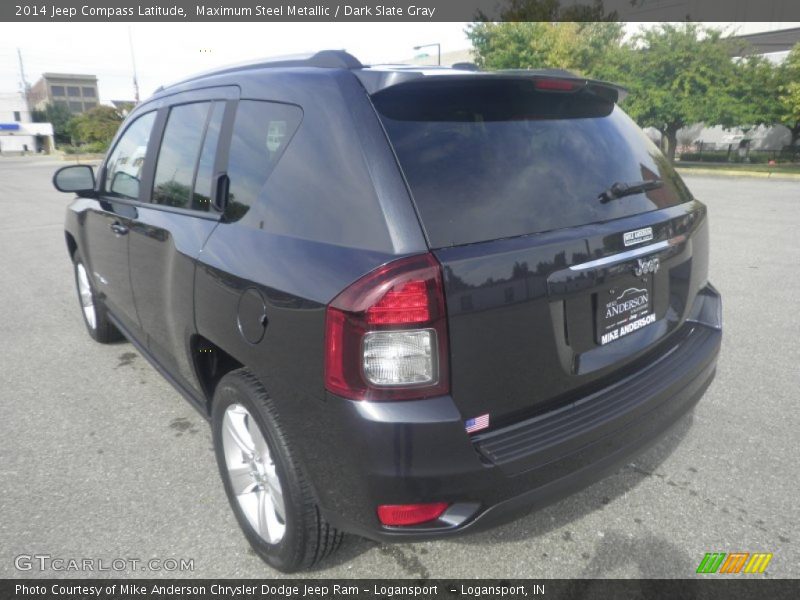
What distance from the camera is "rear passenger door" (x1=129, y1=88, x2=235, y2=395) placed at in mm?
2537

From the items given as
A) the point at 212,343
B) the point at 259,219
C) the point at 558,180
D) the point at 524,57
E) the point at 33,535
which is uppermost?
the point at 524,57

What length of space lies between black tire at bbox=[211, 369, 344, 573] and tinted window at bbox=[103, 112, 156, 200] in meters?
1.71

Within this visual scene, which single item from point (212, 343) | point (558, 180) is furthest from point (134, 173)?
point (558, 180)

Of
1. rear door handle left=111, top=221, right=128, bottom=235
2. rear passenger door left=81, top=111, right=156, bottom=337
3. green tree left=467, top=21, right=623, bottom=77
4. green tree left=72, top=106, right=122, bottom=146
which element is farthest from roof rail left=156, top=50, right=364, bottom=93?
green tree left=72, top=106, right=122, bottom=146

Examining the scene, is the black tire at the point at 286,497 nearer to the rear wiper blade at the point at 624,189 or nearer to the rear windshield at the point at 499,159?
the rear windshield at the point at 499,159

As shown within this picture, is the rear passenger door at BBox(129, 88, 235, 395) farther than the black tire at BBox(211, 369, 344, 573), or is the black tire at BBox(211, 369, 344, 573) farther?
the rear passenger door at BBox(129, 88, 235, 395)

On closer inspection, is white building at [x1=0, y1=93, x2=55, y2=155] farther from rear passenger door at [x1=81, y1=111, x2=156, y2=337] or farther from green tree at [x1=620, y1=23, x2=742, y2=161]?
rear passenger door at [x1=81, y1=111, x2=156, y2=337]

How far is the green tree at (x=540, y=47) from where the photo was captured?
101 ft

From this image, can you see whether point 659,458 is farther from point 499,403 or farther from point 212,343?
point 212,343

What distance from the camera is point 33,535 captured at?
2510 mm

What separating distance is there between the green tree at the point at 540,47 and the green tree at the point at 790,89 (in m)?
7.89

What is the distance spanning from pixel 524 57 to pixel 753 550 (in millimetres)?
31999

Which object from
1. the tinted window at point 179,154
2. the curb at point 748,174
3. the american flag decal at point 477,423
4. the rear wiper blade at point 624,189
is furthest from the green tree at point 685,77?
the american flag decal at point 477,423

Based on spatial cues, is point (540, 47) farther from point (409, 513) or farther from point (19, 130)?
point (19, 130)
